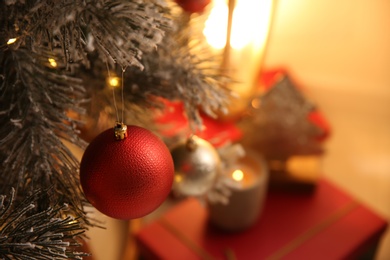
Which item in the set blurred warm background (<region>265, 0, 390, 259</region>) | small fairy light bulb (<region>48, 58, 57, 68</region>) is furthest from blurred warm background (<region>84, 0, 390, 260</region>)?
small fairy light bulb (<region>48, 58, 57, 68</region>)

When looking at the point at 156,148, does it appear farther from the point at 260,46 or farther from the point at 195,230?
the point at 260,46

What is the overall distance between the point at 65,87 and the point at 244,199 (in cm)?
45

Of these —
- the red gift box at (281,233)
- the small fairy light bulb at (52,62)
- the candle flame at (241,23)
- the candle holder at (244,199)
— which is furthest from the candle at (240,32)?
the small fairy light bulb at (52,62)

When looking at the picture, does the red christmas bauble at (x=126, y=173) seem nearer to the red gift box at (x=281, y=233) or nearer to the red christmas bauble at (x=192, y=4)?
the red christmas bauble at (x=192, y=4)

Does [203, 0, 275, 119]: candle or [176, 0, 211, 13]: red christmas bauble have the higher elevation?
[176, 0, 211, 13]: red christmas bauble

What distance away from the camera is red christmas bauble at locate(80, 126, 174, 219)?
0.35m

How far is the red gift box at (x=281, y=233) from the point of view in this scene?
0.79m

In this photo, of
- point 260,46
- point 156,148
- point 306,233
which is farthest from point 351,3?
point 156,148

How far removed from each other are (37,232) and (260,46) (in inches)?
28.2

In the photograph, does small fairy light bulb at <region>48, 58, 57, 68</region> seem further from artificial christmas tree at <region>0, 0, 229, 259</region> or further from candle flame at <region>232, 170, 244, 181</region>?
candle flame at <region>232, 170, 244, 181</region>

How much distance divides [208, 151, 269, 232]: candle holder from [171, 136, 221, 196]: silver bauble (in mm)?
236

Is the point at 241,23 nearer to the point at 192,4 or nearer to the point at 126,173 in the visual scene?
the point at 192,4

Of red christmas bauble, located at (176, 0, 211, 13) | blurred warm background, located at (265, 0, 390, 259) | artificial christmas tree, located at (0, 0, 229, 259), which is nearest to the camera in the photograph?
artificial christmas tree, located at (0, 0, 229, 259)

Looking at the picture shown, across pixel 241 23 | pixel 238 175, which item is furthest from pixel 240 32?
pixel 238 175
